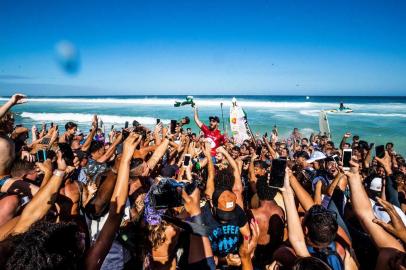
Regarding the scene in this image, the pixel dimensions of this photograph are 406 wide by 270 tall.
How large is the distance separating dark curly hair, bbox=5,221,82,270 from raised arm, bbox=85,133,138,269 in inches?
6.7

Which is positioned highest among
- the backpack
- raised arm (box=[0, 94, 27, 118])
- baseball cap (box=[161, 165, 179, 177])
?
raised arm (box=[0, 94, 27, 118])

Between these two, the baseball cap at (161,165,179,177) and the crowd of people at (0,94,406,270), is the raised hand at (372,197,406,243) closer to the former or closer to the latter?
the crowd of people at (0,94,406,270)

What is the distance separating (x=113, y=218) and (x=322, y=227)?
1621 mm

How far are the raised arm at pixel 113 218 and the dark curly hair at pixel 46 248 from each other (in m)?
0.17

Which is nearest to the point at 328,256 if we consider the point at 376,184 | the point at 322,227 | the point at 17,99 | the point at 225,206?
the point at 322,227

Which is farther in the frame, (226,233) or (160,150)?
(160,150)

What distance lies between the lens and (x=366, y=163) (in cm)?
728

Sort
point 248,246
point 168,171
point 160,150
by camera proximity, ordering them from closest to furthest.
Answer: point 248,246 → point 160,150 → point 168,171

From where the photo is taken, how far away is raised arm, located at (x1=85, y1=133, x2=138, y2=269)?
154 centimetres

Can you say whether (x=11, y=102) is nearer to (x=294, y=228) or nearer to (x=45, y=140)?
(x=294, y=228)

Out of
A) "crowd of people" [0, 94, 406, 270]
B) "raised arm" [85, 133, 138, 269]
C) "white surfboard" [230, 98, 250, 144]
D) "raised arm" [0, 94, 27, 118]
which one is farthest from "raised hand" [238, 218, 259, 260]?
"white surfboard" [230, 98, 250, 144]

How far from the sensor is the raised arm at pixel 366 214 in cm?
208

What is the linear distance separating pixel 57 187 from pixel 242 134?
5.07 metres

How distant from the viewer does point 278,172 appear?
7.77 feet
